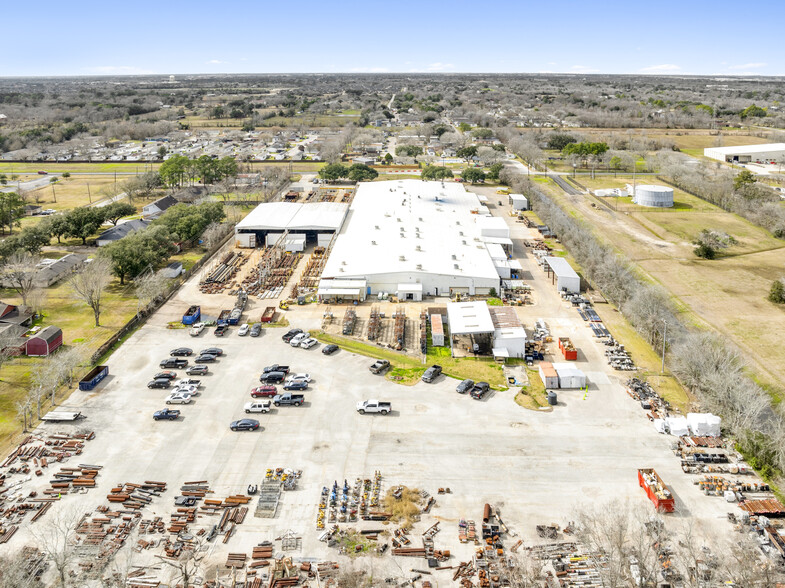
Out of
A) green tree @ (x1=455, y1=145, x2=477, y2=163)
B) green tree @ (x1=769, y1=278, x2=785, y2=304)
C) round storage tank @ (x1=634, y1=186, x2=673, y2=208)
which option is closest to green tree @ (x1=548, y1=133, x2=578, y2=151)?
green tree @ (x1=455, y1=145, x2=477, y2=163)

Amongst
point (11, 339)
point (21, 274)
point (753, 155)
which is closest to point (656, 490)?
point (11, 339)

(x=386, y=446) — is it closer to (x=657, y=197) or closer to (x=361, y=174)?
(x=657, y=197)

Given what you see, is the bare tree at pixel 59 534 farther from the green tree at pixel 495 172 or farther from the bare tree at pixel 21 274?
the green tree at pixel 495 172

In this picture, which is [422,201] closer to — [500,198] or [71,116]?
[500,198]

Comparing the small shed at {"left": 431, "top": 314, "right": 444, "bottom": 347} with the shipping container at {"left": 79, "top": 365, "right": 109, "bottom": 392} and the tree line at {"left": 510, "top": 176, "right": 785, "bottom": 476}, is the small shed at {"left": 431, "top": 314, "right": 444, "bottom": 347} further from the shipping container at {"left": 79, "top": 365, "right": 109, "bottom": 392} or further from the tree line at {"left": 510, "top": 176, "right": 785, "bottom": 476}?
the shipping container at {"left": 79, "top": 365, "right": 109, "bottom": 392}

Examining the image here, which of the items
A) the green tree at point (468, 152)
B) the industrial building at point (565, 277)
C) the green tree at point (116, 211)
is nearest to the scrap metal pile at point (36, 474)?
the industrial building at point (565, 277)
